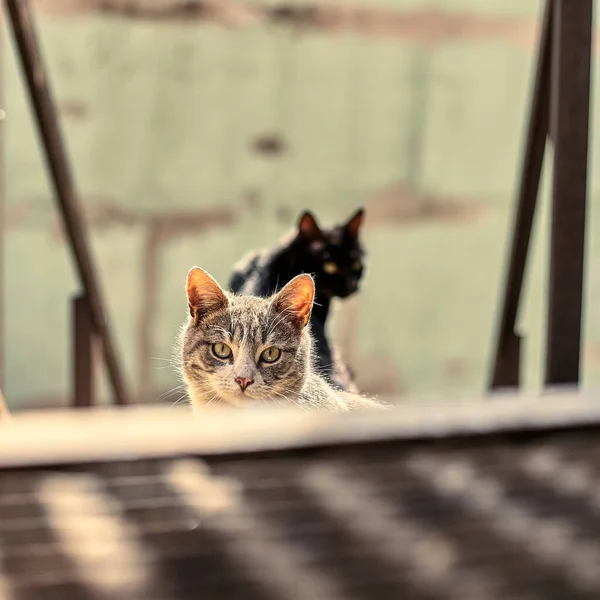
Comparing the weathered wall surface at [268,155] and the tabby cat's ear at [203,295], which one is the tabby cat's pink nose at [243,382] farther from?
the weathered wall surface at [268,155]

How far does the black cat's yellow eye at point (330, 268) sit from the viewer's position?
42.7 inches

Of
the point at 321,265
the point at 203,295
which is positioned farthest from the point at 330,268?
the point at 203,295

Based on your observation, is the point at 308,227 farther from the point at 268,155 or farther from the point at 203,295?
the point at 268,155

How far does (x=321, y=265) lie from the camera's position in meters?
1.08

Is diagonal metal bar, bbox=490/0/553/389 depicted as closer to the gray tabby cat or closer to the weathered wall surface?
the gray tabby cat

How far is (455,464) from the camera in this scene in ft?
1.40

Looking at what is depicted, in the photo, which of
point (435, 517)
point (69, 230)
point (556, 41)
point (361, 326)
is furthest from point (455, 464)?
point (361, 326)

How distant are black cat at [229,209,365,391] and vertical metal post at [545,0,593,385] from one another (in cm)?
26

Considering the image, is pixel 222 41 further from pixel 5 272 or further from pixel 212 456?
pixel 212 456

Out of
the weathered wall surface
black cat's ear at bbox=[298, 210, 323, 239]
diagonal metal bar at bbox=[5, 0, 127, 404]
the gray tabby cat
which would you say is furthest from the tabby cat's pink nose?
the weathered wall surface

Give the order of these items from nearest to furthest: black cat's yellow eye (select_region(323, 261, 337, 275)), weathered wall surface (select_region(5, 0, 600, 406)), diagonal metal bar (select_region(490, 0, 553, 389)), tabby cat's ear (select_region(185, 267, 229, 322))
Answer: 1. tabby cat's ear (select_region(185, 267, 229, 322))
2. black cat's yellow eye (select_region(323, 261, 337, 275))
3. diagonal metal bar (select_region(490, 0, 553, 389))
4. weathered wall surface (select_region(5, 0, 600, 406))

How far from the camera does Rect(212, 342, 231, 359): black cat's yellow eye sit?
2.28 ft

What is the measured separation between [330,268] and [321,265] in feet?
0.06

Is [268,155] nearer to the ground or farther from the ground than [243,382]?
farther from the ground
